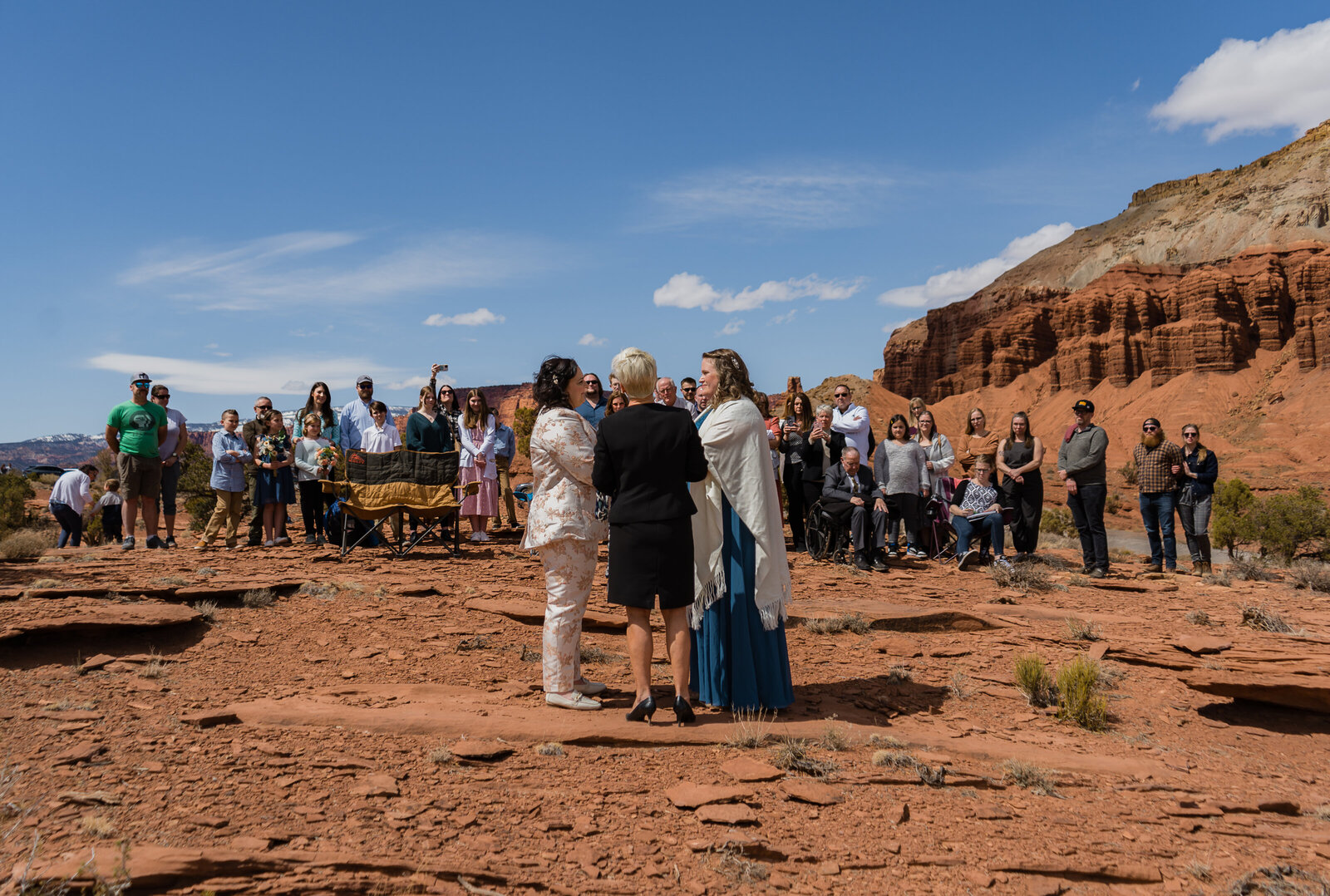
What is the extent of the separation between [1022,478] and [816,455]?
2.51 metres

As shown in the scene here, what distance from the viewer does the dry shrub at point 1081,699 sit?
16.2ft

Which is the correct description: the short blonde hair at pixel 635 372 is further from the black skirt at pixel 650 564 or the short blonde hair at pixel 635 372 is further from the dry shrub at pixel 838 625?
the dry shrub at pixel 838 625

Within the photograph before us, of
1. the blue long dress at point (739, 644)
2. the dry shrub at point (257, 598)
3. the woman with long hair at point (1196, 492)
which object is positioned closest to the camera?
the blue long dress at point (739, 644)

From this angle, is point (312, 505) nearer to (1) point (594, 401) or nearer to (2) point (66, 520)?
(1) point (594, 401)

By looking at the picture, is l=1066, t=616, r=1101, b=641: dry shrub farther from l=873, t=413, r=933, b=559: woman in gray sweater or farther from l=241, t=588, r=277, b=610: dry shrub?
l=241, t=588, r=277, b=610: dry shrub

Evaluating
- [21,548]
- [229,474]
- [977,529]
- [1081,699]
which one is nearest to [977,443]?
[977,529]

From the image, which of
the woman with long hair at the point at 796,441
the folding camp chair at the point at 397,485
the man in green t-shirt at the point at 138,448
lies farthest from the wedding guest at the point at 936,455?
the man in green t-shirt at the point at 138,448

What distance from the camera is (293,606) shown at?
6.50m

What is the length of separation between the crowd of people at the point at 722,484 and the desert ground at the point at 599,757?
618 mm

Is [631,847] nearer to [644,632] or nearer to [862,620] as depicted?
[644,632]

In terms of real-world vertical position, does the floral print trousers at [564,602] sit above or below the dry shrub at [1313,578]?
above

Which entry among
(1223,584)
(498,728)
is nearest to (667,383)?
(498,728)

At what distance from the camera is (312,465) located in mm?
9633

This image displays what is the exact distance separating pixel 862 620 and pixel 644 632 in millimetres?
3118
